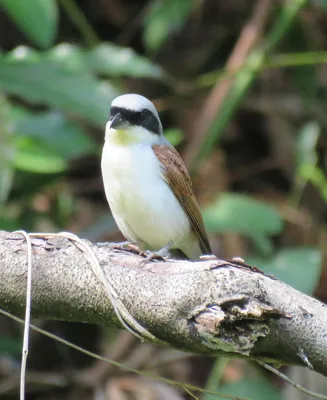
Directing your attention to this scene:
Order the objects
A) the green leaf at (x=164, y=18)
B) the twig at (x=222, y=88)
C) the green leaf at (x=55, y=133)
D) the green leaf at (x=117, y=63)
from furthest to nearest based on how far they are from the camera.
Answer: the green leaf at (x=164, y=18) → the twig at (x=222, y=88) → the green leaf at (x=55, y=133) → the green leaf at (x=117, y=63)

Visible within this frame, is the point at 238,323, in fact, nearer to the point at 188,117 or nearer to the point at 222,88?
the point at 222,88

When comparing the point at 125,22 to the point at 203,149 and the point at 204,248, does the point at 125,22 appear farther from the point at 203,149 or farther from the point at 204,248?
the point at 204,248

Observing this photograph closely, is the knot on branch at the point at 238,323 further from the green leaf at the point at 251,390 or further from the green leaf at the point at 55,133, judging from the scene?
the green leaf at the point at 55,133

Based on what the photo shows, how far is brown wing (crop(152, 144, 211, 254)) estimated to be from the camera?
143 inches

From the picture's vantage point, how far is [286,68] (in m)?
6.59

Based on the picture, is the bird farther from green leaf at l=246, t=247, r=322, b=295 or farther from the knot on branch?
the knot on branch

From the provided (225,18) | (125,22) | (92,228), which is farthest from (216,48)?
(92,228)

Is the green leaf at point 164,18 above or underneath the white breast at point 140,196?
above

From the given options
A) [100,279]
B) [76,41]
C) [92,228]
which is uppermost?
[76,41]

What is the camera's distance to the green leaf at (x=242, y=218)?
419cm

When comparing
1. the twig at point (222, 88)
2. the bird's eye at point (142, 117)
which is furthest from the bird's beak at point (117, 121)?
the twig at point (222, 88)

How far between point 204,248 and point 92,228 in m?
1.02

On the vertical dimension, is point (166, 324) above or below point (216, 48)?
below

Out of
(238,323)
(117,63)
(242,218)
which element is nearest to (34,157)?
(117,63)
